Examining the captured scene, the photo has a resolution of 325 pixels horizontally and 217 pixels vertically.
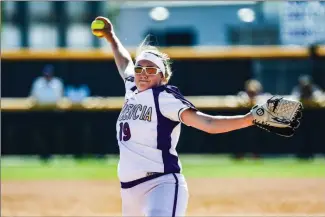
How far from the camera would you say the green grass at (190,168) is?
15.0m

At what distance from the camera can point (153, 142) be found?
5.77 m

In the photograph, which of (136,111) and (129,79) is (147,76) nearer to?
(136,111)

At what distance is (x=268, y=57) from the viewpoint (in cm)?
1869

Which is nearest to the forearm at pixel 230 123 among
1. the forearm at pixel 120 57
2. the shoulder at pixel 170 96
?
the shoulder at pixel 170 96

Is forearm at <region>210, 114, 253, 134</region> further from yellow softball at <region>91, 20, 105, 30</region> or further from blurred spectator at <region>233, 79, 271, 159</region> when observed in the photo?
blurred spectator at <region>233, 79, 271, 159</region>

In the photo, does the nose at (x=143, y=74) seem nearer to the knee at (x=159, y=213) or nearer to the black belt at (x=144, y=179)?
the black belt at (x=144, y=179)

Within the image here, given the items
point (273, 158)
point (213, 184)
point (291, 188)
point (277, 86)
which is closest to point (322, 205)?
point (291, 188)

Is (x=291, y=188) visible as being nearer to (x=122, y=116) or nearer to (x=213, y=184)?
(x=213, y=184)

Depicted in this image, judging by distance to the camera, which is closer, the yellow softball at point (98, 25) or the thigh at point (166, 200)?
the thigh at point (166, 200)

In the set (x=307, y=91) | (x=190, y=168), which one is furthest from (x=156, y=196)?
(x=307, y=91)

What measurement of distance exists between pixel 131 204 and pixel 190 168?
34.9 ft

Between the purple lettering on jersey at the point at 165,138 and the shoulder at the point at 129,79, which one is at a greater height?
the shoulder at the point at 129,79

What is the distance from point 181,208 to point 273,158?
42.7 feet

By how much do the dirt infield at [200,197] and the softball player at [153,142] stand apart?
13.8ft
